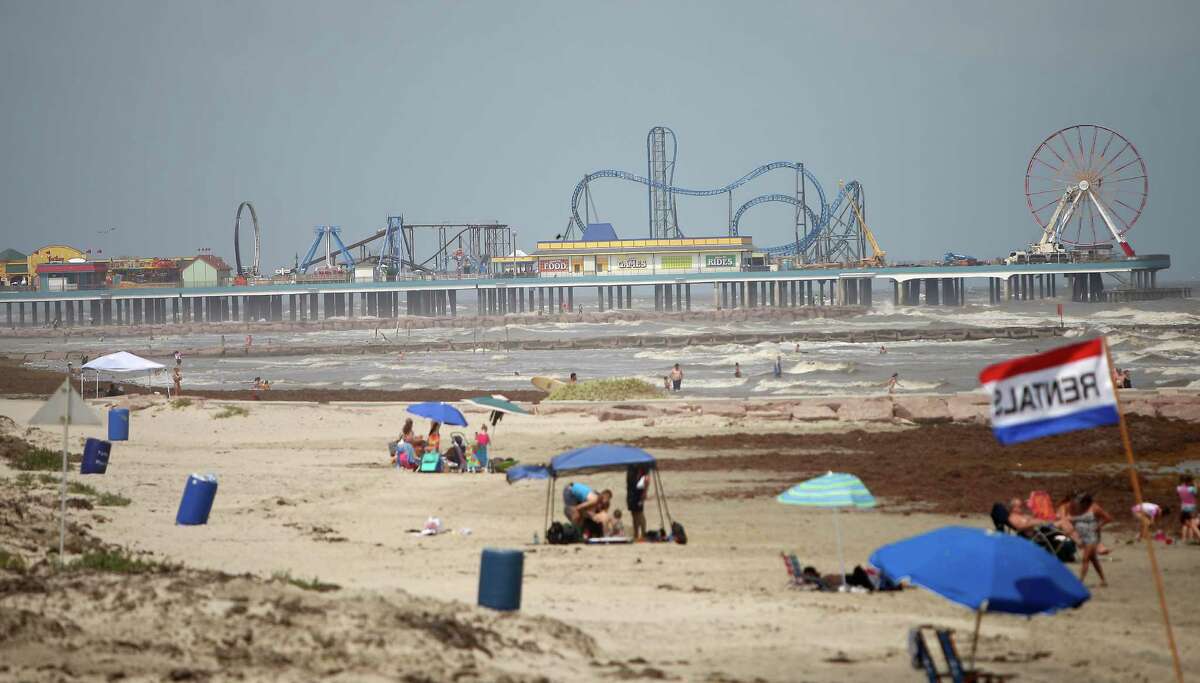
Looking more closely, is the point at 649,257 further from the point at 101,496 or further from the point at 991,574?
the point at 991,574

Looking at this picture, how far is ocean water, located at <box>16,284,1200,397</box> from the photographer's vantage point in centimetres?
3822

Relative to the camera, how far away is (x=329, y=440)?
22156 mm

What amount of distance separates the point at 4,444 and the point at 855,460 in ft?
37.3

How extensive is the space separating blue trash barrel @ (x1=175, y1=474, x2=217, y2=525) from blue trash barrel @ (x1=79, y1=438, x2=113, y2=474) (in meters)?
3.84

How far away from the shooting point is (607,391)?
27.1 metres

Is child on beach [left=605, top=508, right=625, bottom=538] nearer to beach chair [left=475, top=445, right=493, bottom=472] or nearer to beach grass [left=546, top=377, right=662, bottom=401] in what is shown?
beach chair [left=475, top=445, right=493, bottom=472]

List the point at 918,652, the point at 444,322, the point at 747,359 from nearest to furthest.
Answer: the point at 918,652 → the point at 747,359 → the point at 444,322

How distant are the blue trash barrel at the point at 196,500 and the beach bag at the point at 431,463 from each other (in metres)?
5.40

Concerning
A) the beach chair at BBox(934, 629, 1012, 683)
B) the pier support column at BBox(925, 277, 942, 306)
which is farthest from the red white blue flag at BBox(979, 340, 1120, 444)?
the pier support column at BBox(925, 277, 942, 306)

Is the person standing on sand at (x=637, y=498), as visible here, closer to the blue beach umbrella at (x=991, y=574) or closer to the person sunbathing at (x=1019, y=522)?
the person sunbathing at (x=1019, y=522)

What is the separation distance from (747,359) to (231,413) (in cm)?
2708

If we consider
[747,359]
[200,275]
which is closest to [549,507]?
[747,359]

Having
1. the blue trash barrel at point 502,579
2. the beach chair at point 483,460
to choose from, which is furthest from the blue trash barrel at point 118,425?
the blue trash barrel at point 502,579

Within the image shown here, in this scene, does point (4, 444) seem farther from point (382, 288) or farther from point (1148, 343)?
point (382, 288)
